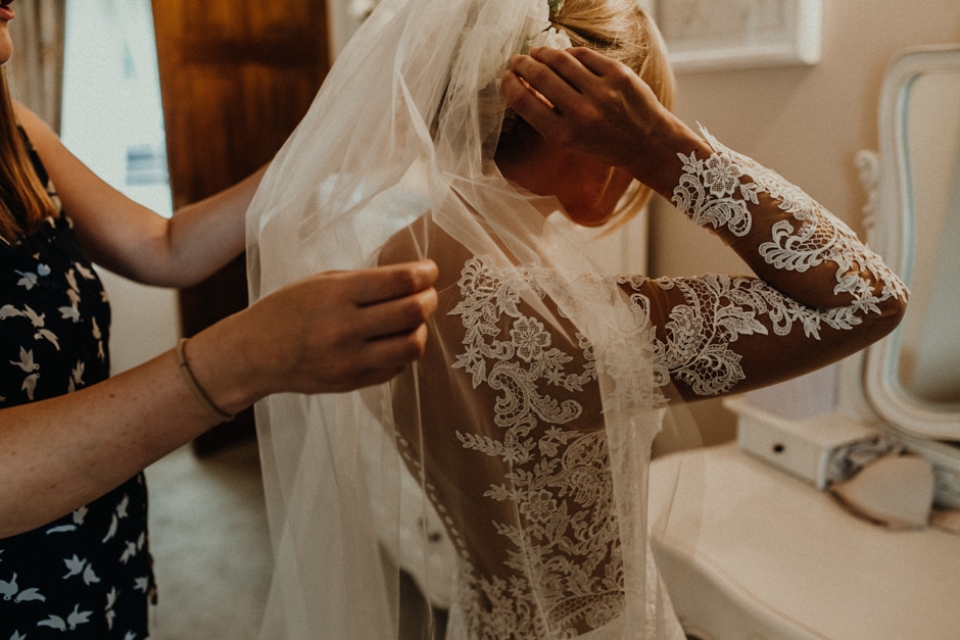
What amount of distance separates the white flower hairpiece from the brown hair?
56 cm

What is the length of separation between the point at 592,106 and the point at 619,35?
0.63 ft

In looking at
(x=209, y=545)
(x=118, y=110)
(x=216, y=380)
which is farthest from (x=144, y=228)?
(x=118, y=110)

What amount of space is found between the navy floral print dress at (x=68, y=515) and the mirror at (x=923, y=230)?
4.35 ft

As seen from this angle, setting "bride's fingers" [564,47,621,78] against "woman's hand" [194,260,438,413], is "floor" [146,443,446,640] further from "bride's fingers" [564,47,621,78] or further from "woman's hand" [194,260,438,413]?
"bride's fingers" [564,47,621,78]

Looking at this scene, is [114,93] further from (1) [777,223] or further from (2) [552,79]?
(1) [777,223]

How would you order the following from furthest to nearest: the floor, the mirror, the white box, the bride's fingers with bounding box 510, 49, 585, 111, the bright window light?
the bright window light → the floor → the white box → the mirror → the bride's fingers with bounding box 510, 49, 585, 111

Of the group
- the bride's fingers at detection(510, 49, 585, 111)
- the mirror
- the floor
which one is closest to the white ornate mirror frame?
the mirror

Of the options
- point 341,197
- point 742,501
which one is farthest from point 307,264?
point 742,501

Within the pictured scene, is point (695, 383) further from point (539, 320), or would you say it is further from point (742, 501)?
point (742, 501)

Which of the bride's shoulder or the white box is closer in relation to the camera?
the bride's shoulder

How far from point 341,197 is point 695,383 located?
41 cm

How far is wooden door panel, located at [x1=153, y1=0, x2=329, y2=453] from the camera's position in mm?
2846

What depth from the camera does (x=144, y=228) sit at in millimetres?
1075

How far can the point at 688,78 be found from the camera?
1.65 m
